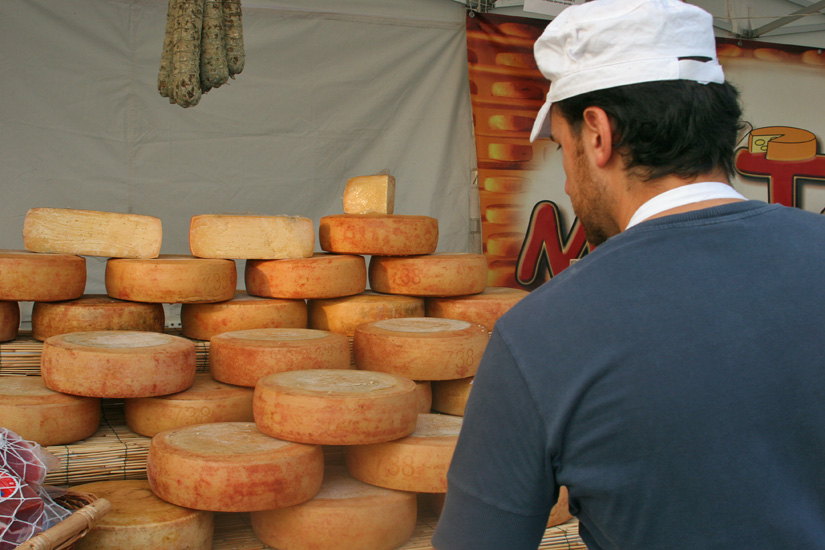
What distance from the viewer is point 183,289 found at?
85.3 inches

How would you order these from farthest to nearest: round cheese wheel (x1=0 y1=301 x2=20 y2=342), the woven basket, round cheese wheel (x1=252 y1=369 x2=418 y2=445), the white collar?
round cheese wheel (x1=0 y1=301 x2=20 y2=342), round cheese wheel (x1=252 y1=369 x2=418 y2=445), the woven basket, the white collar

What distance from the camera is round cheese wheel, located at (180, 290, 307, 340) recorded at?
7.48ft

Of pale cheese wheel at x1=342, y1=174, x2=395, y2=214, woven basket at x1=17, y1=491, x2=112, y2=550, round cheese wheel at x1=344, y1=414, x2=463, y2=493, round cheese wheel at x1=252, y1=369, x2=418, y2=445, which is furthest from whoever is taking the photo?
pale cheese wheel at x1=342, y1=174, x2=395, y2=214

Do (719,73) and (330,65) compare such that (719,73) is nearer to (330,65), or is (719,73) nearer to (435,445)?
(435,445)

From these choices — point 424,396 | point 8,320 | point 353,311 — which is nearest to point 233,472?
point 424,396

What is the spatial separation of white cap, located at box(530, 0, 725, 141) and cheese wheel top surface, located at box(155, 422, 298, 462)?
3.67 feet

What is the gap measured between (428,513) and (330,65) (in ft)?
8.50

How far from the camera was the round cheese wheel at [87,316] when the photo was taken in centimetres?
216

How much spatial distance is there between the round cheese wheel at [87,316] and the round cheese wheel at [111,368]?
287 millimetres

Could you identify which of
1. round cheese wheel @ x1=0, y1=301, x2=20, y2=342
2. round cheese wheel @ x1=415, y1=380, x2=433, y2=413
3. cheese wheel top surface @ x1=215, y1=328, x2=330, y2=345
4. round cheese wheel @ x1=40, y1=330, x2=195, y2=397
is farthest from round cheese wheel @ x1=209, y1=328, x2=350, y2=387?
round cheese wheel @ x1=0, y1=301, x2=20, y2=342

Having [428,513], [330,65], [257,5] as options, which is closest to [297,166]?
[330,65]

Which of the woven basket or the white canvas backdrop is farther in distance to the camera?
the white canvas backdrop

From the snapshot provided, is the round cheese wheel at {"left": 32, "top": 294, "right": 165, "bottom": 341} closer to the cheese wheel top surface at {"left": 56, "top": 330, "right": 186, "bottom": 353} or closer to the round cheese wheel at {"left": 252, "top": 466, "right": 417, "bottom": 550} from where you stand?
the cheese wheel top surface at {"left": 56, "top": 330, "right": 186, "bottom": 353}

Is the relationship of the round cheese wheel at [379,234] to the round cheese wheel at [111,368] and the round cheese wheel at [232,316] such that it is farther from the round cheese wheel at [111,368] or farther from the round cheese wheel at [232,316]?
the round cheese wheel at [111,368]
